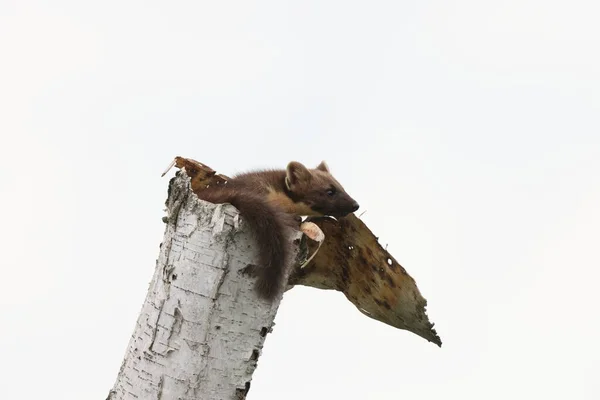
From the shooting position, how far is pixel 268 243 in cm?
353

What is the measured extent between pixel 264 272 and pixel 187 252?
366 millimetres

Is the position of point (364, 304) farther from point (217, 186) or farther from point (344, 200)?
point (217, 186)

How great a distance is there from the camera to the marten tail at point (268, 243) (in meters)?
3.53

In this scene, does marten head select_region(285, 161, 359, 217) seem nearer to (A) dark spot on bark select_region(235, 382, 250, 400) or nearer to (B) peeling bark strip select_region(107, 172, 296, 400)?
(B) peeling bark strip select_region(107, 172, 296, 400)

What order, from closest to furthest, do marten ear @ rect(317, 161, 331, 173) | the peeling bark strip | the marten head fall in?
the peeling bark strip → the marten head → marten ear @ rect(317, 161, 331, 173)

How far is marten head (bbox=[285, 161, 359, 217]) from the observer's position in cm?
484

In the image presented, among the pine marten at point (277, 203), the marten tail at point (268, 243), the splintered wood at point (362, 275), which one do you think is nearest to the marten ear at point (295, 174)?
the pine marten at point (277, 203)

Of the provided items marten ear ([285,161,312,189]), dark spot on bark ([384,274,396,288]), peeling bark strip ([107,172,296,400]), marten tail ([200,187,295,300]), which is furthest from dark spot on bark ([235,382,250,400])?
marten ear ([285,161,312,189])

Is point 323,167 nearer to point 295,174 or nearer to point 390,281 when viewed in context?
point 295,174

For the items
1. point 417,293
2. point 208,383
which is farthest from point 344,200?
point 208,383

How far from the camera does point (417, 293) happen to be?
4.43 metres

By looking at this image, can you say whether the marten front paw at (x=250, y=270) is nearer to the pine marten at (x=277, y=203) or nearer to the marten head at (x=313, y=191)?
the pine marten at (x=277, y=203)

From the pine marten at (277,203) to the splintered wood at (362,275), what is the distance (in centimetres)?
15

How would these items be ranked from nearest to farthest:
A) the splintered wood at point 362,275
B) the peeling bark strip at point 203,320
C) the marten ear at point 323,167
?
the peeling bark strip at point 203,320 → the splintered wood at point 362,275 → the marten ear at point 323,167
